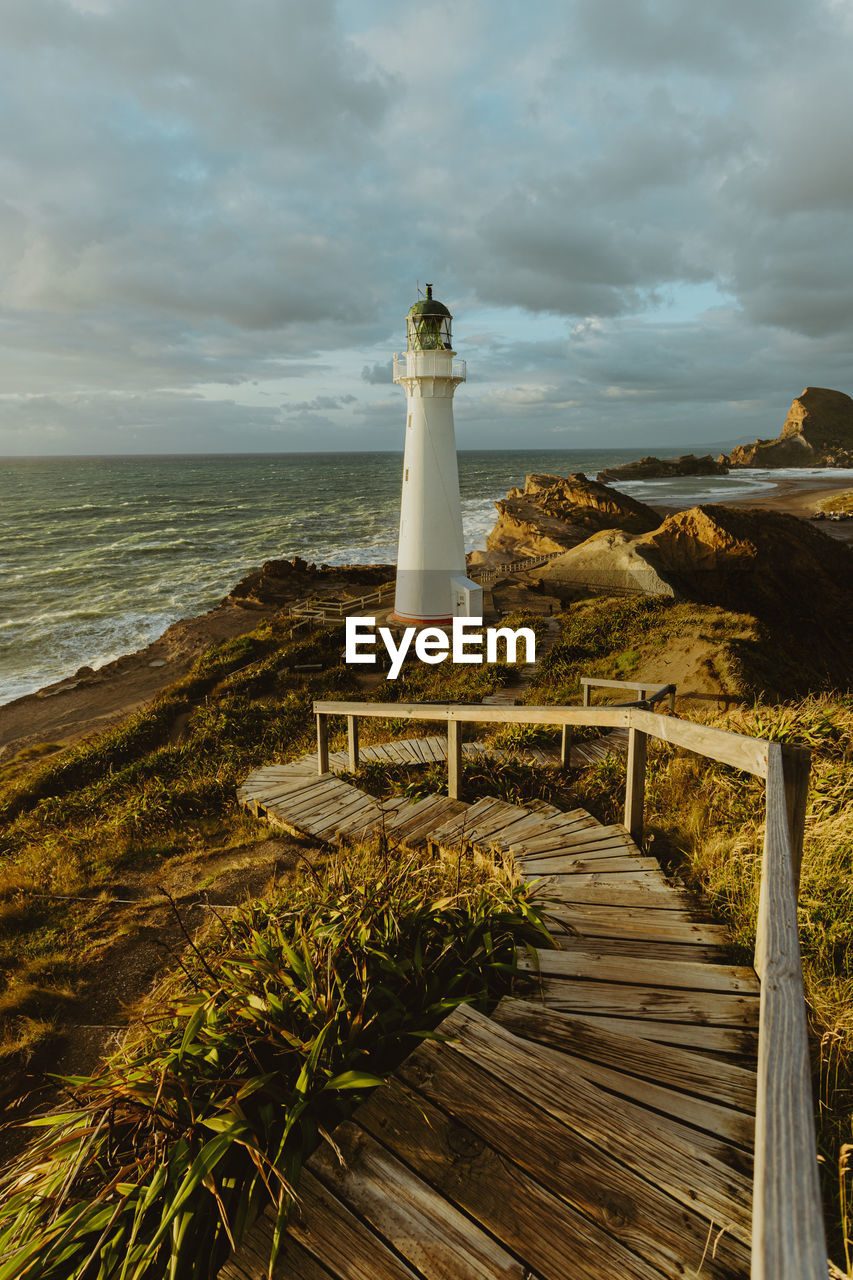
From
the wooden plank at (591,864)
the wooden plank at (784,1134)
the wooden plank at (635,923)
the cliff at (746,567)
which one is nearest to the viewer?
the wooden plank at (784,1134)

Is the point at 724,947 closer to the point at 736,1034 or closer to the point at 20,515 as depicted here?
the point at 736,1034

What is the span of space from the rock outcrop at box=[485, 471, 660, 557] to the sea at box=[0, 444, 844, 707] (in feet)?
15.2

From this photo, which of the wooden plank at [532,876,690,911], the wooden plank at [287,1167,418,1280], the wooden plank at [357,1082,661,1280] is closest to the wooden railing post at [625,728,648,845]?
the wooden plank at [532,876,690,911]

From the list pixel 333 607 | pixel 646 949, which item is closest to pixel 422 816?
pixel 646 949

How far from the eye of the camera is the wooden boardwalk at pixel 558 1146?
1715 mm

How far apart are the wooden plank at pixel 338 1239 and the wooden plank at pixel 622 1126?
0.55 meters

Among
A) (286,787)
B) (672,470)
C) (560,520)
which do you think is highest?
(672,470)

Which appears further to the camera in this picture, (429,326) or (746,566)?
(746,566)

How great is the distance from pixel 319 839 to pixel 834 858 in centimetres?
435

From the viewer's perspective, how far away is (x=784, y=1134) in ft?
3.75

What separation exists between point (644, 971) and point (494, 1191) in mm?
1321

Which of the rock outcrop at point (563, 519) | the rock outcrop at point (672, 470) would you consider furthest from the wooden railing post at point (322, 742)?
the rock outcrop at point (672, 470)

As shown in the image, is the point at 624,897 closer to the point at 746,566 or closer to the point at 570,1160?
the point at 570,1160

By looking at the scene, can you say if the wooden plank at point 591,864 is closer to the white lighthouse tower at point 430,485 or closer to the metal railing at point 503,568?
the white lighthouse tower at point 430,485
